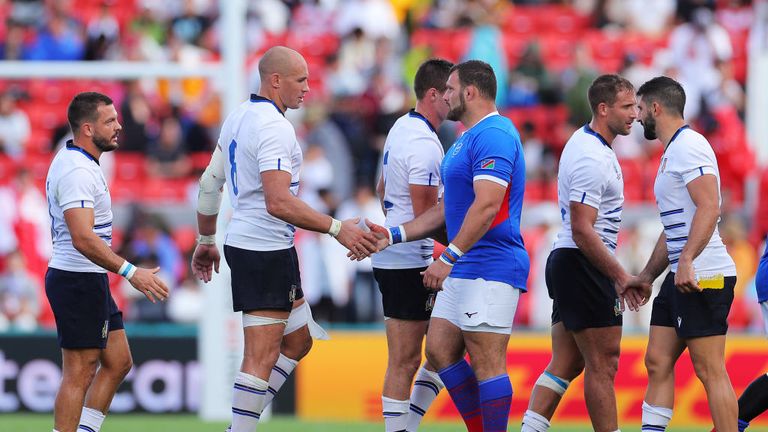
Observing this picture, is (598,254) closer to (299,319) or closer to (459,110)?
(459,110)

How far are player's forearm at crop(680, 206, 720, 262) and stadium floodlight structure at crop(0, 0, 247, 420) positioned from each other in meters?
5.30

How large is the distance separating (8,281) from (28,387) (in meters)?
1.96

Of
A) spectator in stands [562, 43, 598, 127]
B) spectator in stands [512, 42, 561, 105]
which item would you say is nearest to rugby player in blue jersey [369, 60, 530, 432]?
spectator in stands [562, 43, 598, 127]

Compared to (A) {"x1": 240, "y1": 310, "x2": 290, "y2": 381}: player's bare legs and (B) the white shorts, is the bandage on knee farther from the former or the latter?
(A) {"x1": 240, "y1": 310, "x2": 290, "y2": 381}: player's bare legs

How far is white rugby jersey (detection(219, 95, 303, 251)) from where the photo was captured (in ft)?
26.7

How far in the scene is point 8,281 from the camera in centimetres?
1459

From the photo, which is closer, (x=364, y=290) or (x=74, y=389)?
(x=74, y=389)

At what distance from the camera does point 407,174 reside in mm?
8617

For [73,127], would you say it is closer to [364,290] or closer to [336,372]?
[336,372]

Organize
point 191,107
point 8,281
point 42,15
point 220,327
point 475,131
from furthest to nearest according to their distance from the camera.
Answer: point 42,15 → point 191,107 → point 8,281 → point 220,327 → point 475,131

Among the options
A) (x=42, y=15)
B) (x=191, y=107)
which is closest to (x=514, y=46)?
(x=191, y=107)

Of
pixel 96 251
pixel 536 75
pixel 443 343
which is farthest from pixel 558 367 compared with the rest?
pixel 536 75

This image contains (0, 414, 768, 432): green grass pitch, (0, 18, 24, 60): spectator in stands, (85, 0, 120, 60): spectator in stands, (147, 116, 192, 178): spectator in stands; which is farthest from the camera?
(0, 18, 24, 60): spectator in stands

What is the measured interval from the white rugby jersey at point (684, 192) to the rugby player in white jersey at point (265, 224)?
1836 millimetres
